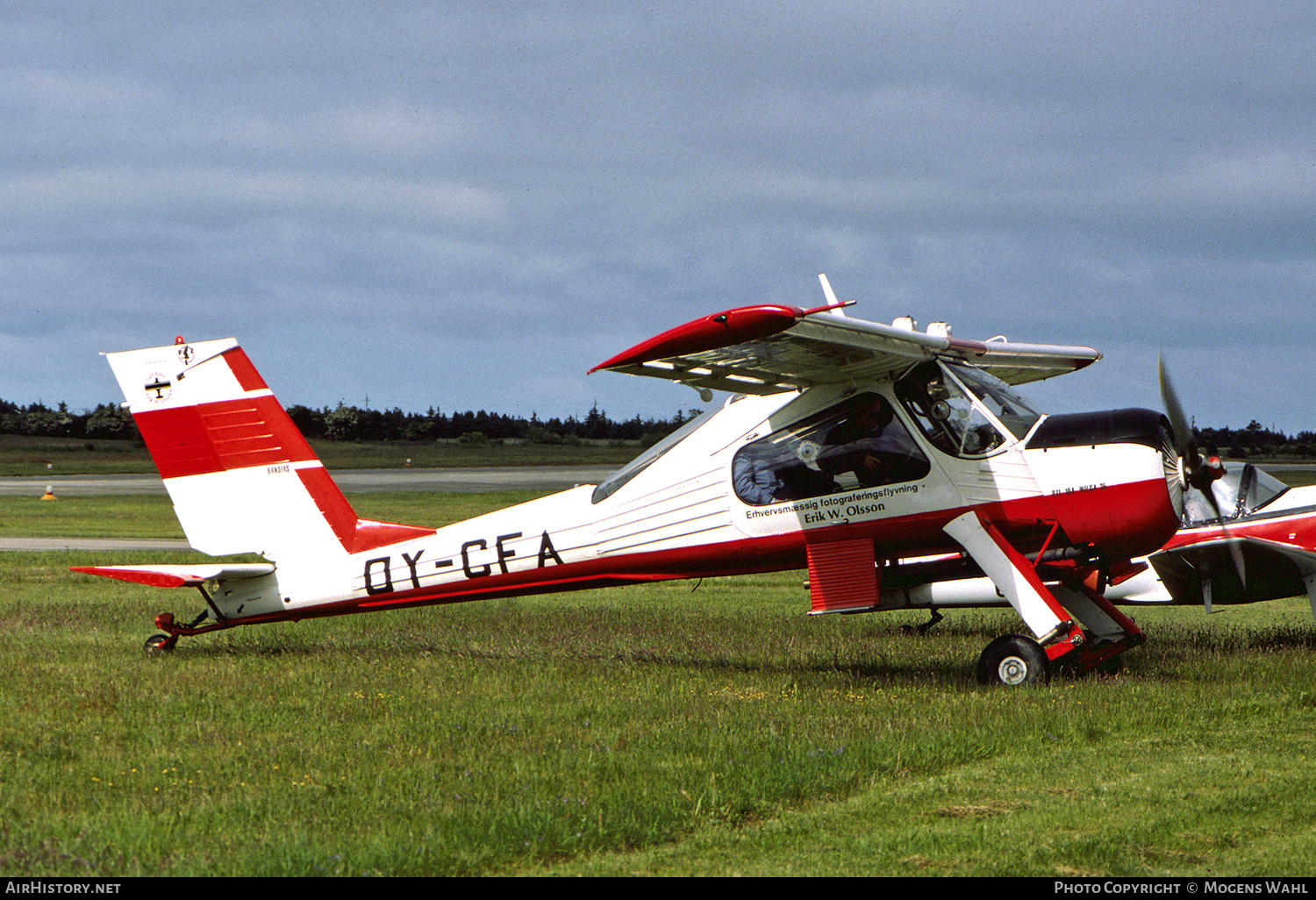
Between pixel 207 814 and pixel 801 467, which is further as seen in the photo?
pixel 801 467

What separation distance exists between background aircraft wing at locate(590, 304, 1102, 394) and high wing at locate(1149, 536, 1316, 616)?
2.79 meters

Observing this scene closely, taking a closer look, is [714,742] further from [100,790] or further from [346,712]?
[100,790]

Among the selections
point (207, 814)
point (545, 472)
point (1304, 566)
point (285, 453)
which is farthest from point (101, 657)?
point (545, 472)

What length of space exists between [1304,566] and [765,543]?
5858mm

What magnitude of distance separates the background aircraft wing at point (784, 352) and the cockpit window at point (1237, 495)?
3459 millimetres

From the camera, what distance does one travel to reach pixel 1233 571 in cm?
1232

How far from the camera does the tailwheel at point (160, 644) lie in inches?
442

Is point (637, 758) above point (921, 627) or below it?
above

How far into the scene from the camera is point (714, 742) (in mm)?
7254

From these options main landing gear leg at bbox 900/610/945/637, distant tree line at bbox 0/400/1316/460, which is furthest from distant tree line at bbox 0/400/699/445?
main landing gear leg at bbox 900/610/945/637

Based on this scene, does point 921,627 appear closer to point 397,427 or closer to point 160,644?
point 160,644

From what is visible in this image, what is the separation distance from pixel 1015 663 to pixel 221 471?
7499 mm

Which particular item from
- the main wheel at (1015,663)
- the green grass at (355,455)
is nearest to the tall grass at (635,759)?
the main wheel at (1015,663)

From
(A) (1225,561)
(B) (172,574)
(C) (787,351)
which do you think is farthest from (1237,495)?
(B) (172,574)
